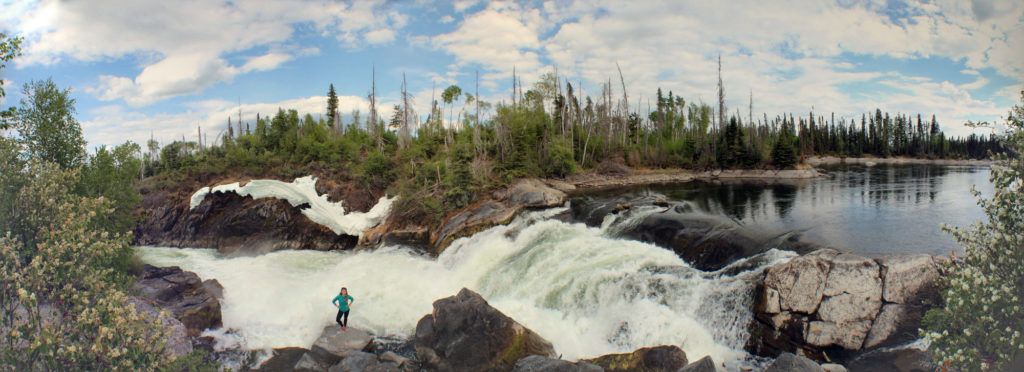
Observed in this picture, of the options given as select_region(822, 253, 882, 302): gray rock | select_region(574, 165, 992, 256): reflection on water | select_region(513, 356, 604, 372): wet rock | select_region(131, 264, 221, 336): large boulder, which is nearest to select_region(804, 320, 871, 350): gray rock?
select_region(822, 253, 882, 302): gray rock

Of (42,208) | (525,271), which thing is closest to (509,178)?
(525,271)

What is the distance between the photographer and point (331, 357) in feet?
35.9

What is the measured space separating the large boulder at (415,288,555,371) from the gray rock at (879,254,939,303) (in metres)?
7.53

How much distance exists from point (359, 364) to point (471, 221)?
1306 cm

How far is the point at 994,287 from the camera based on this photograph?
645cm

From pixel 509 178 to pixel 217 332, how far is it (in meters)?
20.6

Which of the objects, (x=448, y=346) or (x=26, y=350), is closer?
(x=26, y=350)

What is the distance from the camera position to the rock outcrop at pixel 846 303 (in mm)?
9391

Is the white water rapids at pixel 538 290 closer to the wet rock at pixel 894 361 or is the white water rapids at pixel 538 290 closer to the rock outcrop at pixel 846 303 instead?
the rock outcrop at pixel 846 303

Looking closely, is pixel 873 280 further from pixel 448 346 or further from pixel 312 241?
pixel 312 241

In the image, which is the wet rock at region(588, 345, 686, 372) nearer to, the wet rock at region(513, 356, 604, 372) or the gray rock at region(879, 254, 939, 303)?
the wet rock at region(513, 356, 604, 372)

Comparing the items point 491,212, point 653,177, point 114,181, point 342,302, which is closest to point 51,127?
point 114,181

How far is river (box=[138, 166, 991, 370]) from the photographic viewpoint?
1115 cm

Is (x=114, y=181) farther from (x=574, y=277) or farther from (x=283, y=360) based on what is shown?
(x=574, y=277)
